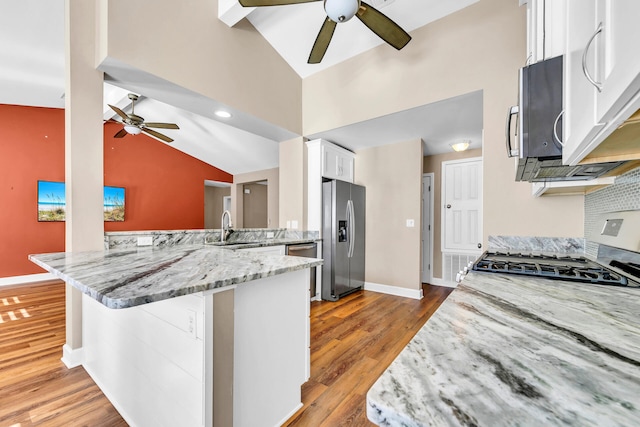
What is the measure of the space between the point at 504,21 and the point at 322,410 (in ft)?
10.7

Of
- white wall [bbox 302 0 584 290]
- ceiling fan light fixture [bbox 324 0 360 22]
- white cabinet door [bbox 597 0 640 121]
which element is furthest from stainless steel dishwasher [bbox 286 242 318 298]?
white cabinet door [bbox 597 0 640 121]

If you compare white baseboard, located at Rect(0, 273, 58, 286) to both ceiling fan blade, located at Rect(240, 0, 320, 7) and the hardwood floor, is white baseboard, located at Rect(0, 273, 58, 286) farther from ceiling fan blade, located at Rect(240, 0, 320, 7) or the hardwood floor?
ceiling fan blade, located at Rect(240, 0, 320, 7)

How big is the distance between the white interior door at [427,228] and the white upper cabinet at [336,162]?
1.28m

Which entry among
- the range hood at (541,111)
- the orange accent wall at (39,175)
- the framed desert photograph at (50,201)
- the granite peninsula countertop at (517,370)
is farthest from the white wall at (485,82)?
the framed desert photograph at (50,201)

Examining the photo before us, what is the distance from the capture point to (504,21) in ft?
7.27

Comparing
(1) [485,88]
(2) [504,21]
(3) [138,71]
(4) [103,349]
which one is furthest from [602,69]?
(3) [138,71]

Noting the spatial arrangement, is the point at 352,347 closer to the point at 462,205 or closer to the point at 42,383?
the point at 42,383

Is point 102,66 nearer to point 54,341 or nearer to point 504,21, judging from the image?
point 54,341

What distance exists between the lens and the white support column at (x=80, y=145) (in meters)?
1.90

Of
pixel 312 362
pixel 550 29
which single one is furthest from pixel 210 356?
pixel 550 29

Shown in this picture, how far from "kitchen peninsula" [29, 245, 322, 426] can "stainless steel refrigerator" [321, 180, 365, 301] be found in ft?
6.75

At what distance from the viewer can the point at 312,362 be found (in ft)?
6.66

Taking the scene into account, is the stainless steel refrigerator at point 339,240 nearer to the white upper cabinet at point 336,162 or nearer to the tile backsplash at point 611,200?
the white upper cabinet at point 336,162

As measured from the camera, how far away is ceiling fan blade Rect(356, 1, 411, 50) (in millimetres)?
1858
